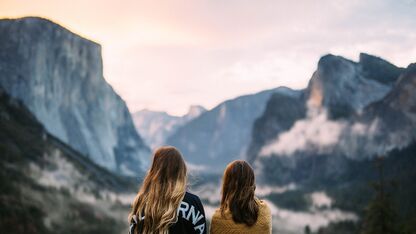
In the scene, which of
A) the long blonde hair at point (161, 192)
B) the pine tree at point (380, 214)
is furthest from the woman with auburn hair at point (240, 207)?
the pine tree at point (380, 214)

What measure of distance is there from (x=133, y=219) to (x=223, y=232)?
1666 millimetres

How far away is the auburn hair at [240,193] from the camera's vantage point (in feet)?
30.9

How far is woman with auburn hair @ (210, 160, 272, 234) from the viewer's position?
9422 millimetres

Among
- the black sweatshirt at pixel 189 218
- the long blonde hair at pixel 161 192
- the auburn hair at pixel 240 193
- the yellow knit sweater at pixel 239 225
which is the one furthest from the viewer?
the yellow knit sweater at pixel 239 225

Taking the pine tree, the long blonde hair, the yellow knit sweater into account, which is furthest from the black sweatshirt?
the pine tree

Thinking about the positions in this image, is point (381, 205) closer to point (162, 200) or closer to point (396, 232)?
point (396, 232)

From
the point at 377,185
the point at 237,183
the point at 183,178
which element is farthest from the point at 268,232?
the point at 377,185

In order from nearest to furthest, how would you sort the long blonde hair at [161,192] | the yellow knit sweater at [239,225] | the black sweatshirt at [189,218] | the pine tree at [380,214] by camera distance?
the long blonde hair at [161,192]
the black sweatshirt at [189,218]
the yellow knit sweater at [239,225]
the pine tree at [380,214]

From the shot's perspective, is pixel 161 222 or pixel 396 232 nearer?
pixel 161 222

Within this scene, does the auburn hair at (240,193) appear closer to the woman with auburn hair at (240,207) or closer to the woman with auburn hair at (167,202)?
the woman with auburn hair at (240,207)

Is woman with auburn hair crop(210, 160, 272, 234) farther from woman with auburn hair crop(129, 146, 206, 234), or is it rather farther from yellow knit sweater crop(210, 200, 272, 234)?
woman with auburn hair crop(129, 146, 206, 234)

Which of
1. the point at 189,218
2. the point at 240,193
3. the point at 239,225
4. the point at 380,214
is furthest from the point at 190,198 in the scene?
the point at 380,214

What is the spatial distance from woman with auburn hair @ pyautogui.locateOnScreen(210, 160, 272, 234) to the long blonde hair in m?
1.03

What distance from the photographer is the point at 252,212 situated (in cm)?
955
